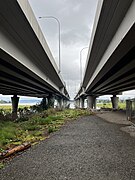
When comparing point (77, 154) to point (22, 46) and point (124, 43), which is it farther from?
point (22, 46)

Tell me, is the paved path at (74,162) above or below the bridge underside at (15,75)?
below

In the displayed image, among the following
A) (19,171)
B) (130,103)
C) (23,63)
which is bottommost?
(19,171)

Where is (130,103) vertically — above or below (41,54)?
below

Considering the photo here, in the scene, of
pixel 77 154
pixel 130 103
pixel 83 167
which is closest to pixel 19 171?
pixel 83 167

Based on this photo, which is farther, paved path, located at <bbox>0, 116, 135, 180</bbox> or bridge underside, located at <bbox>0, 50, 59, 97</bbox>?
bridge underside, located at <bbox>0, 50, 59, 97</bbox>

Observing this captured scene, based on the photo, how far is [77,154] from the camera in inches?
320

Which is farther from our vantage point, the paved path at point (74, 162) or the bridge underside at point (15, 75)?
the bridge underside at point (15, 75)

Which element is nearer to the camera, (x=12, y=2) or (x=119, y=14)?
(x=12, y=2)

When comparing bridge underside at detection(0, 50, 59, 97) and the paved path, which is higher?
bridge underside at detection(0, 50, 59, 97)

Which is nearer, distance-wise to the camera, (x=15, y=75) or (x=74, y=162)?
(x=74, y=162)

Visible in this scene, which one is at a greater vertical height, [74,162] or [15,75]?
[15,75]

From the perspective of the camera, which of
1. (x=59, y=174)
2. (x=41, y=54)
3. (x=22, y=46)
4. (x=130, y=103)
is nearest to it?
(x=59, y=174)

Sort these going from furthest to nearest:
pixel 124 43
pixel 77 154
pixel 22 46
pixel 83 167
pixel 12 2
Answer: pixel 22 46
pixel 124 43
pixel 12 2
pixel 77 154
pixel 83 167

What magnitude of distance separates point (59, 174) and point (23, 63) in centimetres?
1079
